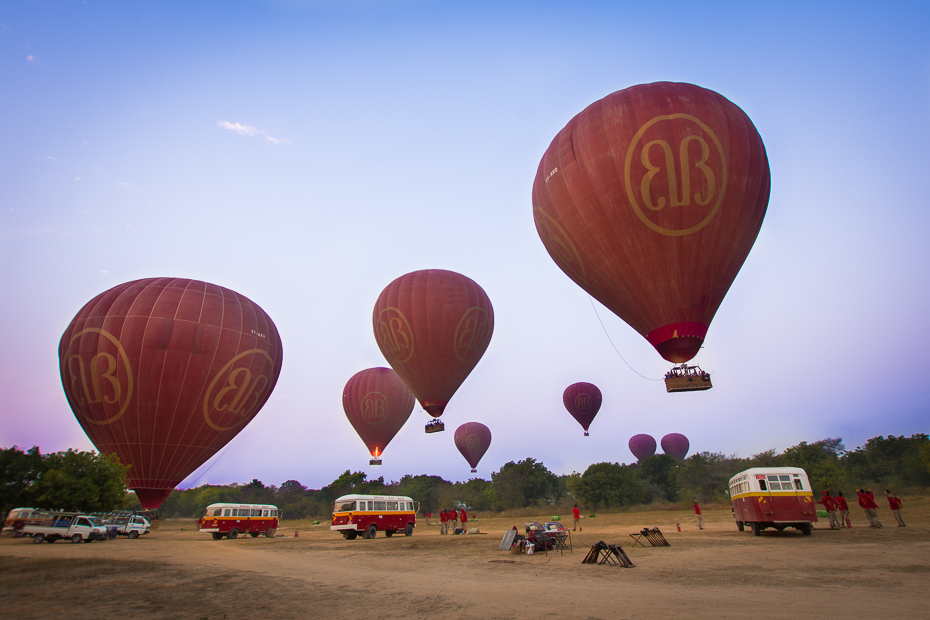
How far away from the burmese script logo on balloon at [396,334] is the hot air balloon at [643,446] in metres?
67.2

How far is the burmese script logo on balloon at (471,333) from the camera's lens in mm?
35062

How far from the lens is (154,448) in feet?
90.7

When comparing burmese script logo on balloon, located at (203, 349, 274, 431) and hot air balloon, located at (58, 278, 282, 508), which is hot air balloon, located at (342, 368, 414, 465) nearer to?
burmese script logo on balloon, located at (203, 349, 274, 431)

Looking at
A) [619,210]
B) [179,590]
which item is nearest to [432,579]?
[179,590]

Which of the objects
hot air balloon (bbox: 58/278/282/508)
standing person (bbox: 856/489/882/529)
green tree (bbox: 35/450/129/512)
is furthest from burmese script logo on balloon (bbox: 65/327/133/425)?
standing person (bbox: 856/489/882/529)

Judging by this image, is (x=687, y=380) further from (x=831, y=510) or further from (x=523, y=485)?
(x=523, y=485)

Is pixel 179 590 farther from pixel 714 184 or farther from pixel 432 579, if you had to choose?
pixel 714 184

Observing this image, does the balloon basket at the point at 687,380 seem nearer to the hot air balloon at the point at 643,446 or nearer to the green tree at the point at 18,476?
the green tree at the point at 18,476

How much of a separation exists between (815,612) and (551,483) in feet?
245

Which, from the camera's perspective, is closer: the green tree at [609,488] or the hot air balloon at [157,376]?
the hot air balloon at [157,376]

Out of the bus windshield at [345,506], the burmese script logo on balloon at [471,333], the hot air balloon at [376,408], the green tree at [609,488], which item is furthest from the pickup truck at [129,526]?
the green tree at [609,488]

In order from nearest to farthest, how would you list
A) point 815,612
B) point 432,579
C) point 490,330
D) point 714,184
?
point 815,612
point 432,579
point 714,184
point 490,330

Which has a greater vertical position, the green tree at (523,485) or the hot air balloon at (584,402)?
the hot air balloon at (584,402)

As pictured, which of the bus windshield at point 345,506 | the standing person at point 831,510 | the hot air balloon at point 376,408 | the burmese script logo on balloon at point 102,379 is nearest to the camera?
the standing person at point 831,510
